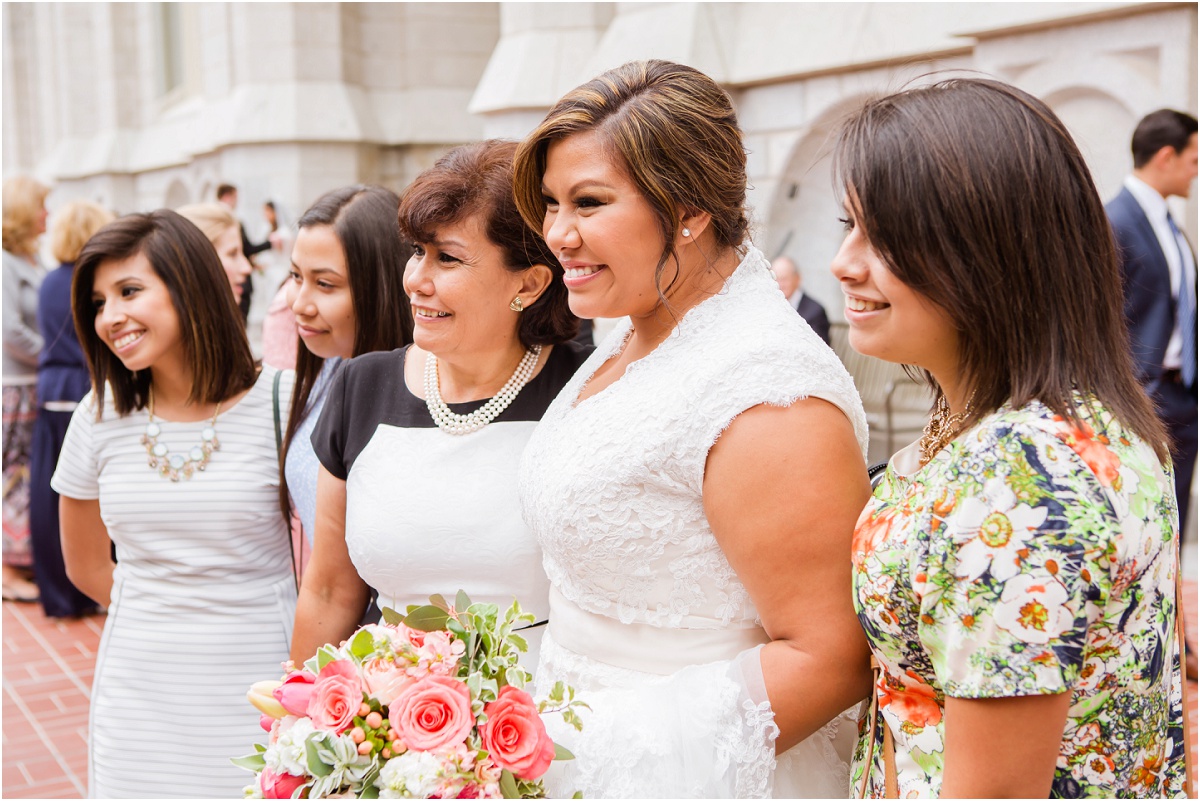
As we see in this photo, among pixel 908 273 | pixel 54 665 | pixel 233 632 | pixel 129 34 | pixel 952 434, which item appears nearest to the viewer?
pixel 908 273

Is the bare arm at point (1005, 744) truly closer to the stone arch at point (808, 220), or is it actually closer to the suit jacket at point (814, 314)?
the suit jacket at point (814, 314)

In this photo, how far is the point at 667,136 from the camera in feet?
6.18

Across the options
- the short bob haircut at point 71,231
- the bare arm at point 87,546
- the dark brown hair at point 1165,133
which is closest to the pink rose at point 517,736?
the bare arm at point 87,546

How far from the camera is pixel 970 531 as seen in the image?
1346mm

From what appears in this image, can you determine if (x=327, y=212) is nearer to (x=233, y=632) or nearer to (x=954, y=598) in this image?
(x=233, y=632)

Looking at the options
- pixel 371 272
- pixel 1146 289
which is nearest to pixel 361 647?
pixel 371 272

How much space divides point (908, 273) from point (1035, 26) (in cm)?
553

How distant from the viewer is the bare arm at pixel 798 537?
1678 mm

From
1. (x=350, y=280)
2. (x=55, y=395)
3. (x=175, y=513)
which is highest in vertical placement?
(x=350, y=280)

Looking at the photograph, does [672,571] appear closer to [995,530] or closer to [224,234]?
[995,530]

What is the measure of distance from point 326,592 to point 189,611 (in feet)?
2.27

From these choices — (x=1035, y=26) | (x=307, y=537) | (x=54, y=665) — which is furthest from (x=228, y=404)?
(x=1035, y=26)

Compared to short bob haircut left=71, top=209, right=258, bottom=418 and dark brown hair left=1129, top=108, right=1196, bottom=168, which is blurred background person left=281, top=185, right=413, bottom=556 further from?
dark brown hair left=1129, top=108, right=1196, bottom=168

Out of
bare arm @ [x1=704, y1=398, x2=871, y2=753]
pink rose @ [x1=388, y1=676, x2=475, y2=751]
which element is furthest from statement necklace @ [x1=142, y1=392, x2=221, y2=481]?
bare arm @ [x1=704, y1=398, x2=871, y2=753]
